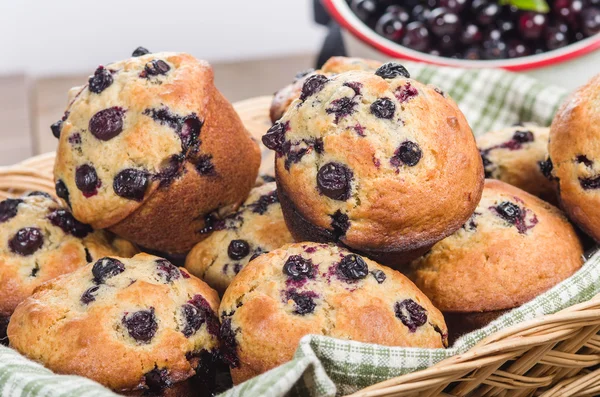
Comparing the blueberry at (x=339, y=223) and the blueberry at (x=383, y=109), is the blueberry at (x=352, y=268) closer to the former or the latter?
the blueberry at (x=339, y=223)

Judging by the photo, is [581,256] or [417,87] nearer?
[417,87]

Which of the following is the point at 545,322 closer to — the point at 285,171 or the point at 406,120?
the point at 406,120

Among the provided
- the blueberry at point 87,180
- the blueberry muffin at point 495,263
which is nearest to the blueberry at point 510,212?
the blueberry muffin at point 495,263

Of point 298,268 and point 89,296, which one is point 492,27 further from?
point 89,296

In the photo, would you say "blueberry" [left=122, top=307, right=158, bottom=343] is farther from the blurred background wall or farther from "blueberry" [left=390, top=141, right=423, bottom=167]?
the blurred background wall

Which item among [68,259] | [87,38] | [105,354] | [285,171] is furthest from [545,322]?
[87,38]

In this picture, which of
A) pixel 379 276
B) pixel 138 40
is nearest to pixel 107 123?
pixel 379 276

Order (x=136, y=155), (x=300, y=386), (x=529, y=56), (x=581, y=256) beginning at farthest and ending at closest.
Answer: (x=529, y=56), (x=581, y=256), (x=136, y=155), (x=300, y=386)
